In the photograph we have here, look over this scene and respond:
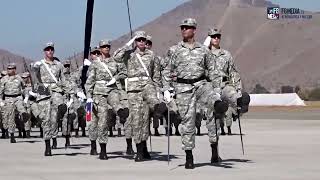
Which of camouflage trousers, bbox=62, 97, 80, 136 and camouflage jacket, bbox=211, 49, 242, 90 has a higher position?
camouflage jacket, bbox=211, 49, 242, 90

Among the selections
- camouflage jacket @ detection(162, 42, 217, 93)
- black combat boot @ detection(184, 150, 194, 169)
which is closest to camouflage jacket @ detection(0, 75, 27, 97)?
camouflage jacket @ detection(162, 42, 217, 93)

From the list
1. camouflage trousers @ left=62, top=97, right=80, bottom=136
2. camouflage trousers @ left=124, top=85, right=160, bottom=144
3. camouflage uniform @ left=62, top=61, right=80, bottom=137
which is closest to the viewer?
camouflage trousers @ left=124, top=85, right=160, bottom=144

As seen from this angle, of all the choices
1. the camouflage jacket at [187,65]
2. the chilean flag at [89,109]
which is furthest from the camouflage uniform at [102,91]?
the camouflage jacket at [187,65]

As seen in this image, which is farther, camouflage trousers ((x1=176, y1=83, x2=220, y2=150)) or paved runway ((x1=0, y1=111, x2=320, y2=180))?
camouflage trousers ((x1=176, y1=83, x2=220, y2=150))

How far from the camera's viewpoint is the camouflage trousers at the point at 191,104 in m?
11.9

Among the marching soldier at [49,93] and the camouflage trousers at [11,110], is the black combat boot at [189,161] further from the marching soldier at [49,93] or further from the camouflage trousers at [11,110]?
the camouflage trousers at [11,110]

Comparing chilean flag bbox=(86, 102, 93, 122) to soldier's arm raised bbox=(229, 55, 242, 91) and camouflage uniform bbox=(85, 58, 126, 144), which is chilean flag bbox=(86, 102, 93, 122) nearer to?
camouflage uniform bbox=(85, 58, 126, 144)

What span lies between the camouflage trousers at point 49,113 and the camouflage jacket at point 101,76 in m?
1.07

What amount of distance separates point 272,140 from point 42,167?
25.9 ft

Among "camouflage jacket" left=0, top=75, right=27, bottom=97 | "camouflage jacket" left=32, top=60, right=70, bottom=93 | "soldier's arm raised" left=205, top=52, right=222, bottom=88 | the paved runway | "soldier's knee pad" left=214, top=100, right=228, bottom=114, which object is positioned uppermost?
"camouflage jacket" left=0, top=75, right=27, bottom=97

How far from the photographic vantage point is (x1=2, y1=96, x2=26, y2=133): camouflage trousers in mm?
21281

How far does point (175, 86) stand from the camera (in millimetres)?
12211

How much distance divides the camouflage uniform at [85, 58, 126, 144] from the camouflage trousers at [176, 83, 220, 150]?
100 inches

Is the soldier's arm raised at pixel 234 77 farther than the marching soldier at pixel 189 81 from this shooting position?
Yes
